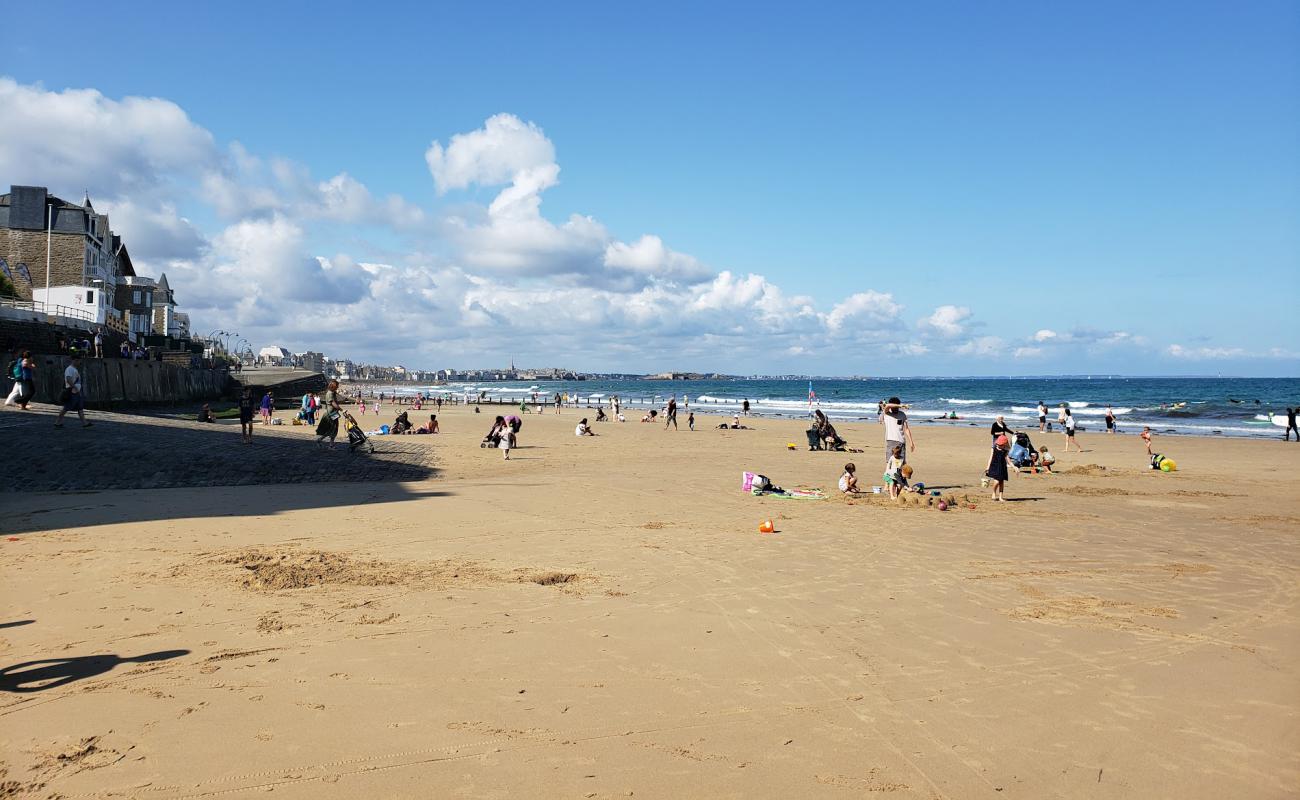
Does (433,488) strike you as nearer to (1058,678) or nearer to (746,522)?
(746,522)

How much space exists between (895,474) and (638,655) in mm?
9869

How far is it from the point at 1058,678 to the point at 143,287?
259 feet

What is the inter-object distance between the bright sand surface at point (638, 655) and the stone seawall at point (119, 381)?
699 inches

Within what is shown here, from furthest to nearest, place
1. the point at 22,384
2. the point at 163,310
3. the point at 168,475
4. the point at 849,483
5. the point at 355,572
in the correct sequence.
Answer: the point at 163,310, the point at 22,384, the point at 849,483, the point at 168,475, the point at 355,572

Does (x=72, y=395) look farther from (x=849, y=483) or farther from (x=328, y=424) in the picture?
(x=849, y=483)

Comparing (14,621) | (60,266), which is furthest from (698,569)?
(60,266)

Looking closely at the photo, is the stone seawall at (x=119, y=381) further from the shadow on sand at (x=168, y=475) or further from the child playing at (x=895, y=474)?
the child playing at (x=895, y=474)

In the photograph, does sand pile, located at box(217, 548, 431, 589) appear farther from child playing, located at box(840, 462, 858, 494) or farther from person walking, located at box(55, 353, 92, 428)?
person walking, located at box(55, 353, 92, 428)

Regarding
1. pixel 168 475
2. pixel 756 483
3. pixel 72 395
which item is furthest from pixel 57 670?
pixel 72 395

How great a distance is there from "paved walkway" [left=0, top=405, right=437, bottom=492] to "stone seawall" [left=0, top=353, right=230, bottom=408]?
860 cm

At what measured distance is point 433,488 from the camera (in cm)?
1493

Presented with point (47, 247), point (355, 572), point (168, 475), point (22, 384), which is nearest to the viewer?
point (355, 572)

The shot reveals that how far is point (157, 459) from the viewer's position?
48.0 ft

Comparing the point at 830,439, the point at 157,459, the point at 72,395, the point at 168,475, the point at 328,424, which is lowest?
the point at 168,475
